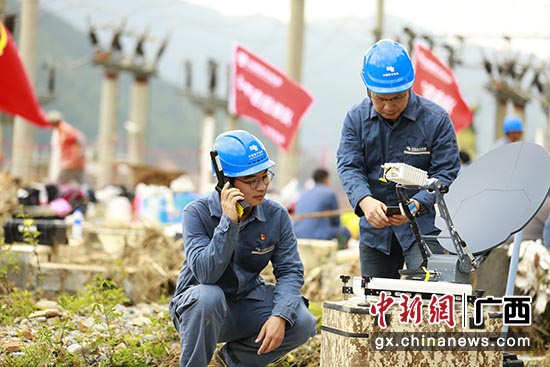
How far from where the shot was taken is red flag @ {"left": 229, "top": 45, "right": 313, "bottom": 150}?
43.0 ft

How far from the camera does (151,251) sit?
32.8ft

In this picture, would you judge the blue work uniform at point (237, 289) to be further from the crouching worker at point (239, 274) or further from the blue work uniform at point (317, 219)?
the blue work uniform at point (317, 219)

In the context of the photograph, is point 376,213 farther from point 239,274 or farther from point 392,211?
point 239,274

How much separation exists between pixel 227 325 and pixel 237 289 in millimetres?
190

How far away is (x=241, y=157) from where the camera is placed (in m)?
5.28

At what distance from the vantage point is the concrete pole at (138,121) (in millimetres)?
42000

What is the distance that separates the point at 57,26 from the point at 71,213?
162 metres

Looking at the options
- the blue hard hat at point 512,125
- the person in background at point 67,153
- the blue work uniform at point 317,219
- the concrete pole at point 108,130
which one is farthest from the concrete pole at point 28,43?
the concrete pole at point 108,130

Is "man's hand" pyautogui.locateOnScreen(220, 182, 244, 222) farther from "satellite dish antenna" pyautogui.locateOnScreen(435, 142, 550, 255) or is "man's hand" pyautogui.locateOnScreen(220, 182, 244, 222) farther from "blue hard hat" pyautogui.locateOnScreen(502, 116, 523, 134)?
"blue hard hat" pyautogui.locateOnScreen(502, 116, 523, 134)

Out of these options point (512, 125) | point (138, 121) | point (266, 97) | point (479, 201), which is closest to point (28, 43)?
point (266, 97)

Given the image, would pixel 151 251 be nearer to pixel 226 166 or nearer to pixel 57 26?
pixel 226 166

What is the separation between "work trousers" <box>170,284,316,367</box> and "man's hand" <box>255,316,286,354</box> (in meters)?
0.12

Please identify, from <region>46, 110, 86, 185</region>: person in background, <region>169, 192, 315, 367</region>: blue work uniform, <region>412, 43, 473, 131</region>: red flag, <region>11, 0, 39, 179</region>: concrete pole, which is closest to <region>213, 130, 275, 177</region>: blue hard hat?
<region>169, 192, 315, 367</region>: blue work uniform

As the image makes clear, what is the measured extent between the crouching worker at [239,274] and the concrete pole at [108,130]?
32.1 meters
